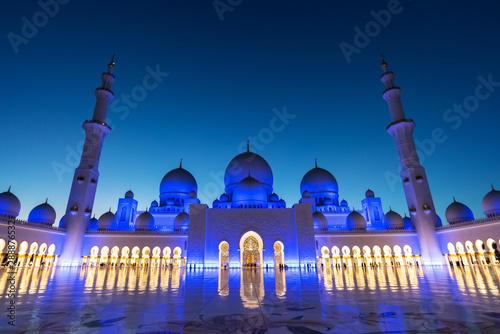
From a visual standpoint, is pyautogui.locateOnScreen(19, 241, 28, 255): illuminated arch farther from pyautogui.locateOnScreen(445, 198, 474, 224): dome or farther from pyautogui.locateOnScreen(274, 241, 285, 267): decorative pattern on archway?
pyautogui.locateOnScreen(445, 198, 474, 224): dome

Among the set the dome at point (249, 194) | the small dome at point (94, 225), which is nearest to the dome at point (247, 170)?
the dome at point (249, 194)

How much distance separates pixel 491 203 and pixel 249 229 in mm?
17420

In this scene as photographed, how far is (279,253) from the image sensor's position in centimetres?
1925

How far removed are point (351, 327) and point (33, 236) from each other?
23005 mm

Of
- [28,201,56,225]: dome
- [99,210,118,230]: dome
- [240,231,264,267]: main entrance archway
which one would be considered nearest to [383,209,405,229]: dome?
[240,231,264,267]: main entrance archway

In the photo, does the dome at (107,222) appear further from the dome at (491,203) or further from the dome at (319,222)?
the dome at (491,203)

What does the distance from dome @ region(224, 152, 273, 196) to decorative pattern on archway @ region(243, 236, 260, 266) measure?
7977 mm

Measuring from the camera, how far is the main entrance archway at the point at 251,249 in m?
19.0

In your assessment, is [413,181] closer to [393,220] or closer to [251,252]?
[393,220]

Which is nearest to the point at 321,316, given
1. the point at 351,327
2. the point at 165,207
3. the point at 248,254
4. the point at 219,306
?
the point at 351,327

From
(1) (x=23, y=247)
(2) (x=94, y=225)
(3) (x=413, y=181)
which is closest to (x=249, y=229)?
(3) (x=413, y=181)

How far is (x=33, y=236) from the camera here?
736 inches

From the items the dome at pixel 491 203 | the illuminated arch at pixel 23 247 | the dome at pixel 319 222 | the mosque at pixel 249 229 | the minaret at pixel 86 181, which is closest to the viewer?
the illuminated arch at pixel 23 247

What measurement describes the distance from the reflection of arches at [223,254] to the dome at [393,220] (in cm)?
1461
